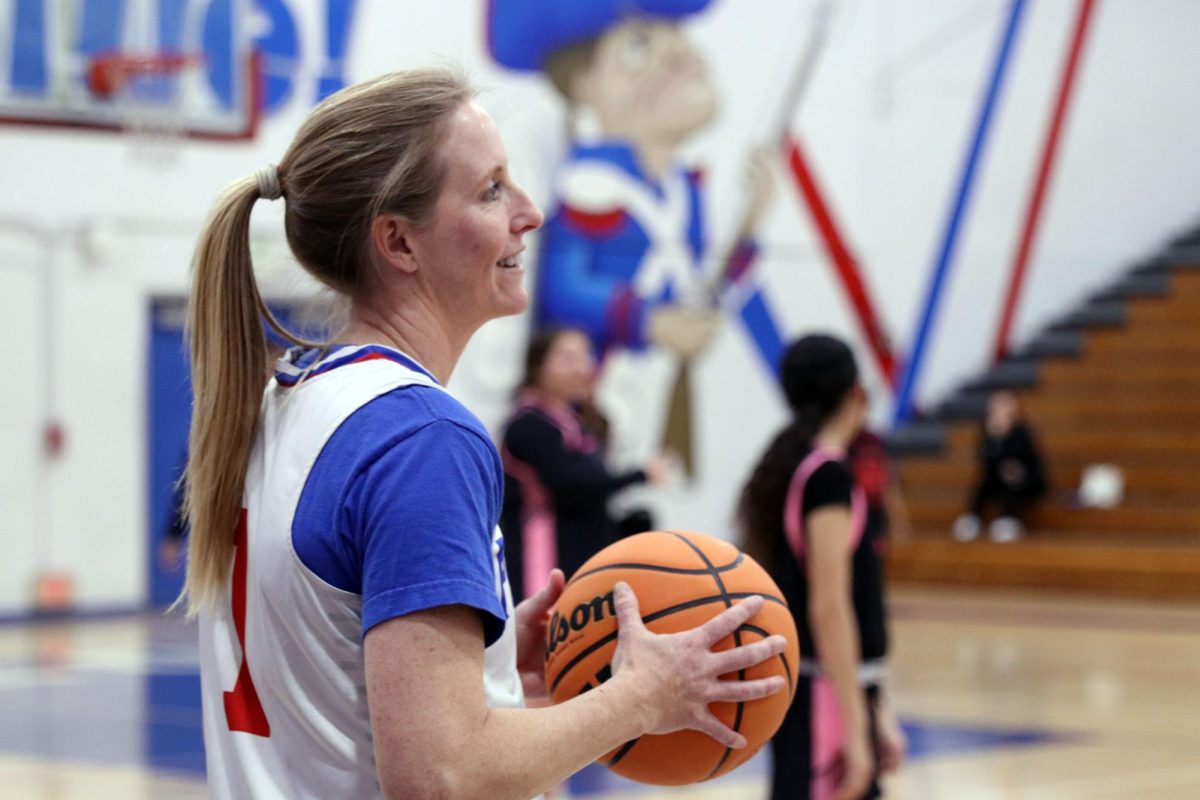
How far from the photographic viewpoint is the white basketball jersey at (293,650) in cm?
158

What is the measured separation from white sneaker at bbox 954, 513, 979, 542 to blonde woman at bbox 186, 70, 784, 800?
46.0ft

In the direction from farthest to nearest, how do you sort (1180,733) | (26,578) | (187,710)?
1. (26,578)
2. (187,710)
3. (1180,733)

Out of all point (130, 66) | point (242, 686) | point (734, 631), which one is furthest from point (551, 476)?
point (130, 66)

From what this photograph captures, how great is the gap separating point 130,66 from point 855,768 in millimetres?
9770

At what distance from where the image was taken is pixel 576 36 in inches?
596

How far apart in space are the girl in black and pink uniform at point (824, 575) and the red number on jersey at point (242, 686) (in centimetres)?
214

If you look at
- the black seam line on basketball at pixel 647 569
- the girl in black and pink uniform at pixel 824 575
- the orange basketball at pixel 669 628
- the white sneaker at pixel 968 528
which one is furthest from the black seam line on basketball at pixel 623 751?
the white sneaker at pixel 968 528

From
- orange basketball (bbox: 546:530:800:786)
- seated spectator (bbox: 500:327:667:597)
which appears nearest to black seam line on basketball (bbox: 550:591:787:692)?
orange basketball (bbox: 546:530:800:786)

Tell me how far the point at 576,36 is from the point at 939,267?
4990 mm

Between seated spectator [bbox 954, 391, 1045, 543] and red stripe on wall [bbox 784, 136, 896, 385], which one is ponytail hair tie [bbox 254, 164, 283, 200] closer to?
seated spectator [bbox 954, 391, 1045, 543]

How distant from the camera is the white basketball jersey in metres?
1.58

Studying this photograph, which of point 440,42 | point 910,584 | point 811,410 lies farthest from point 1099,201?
point 811,410

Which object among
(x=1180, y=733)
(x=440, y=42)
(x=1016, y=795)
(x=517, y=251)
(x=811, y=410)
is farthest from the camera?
(x=440, y=42)

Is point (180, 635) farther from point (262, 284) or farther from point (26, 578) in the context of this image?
point (262, 284)
